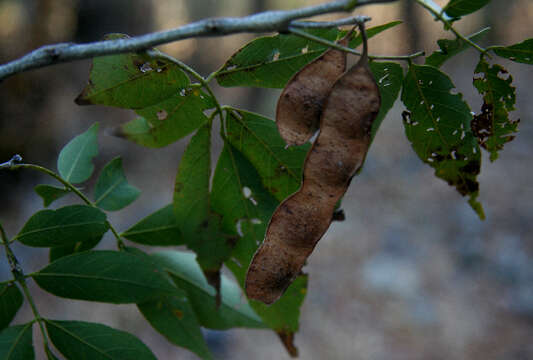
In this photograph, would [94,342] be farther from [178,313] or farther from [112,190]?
[112,190]

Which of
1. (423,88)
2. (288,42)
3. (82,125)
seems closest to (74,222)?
(288,42)

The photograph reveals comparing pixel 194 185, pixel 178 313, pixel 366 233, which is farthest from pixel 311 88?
pixel 366 233

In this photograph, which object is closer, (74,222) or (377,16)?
(74,222)

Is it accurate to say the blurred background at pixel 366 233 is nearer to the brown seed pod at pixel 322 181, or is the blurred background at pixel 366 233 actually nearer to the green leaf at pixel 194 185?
the green leaf at pixel 194 185

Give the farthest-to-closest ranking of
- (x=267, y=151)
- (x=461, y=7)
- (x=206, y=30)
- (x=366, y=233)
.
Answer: (x=366, y=233)
(x=267, y=151)
(x=461, y=7)
(x=206, y=30)

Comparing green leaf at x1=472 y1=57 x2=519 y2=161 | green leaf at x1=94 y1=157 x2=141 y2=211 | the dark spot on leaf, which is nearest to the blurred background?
the dark spot on leaf

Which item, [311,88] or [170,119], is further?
[170,119]

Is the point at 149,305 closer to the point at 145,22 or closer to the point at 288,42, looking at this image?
the point at 288,42
